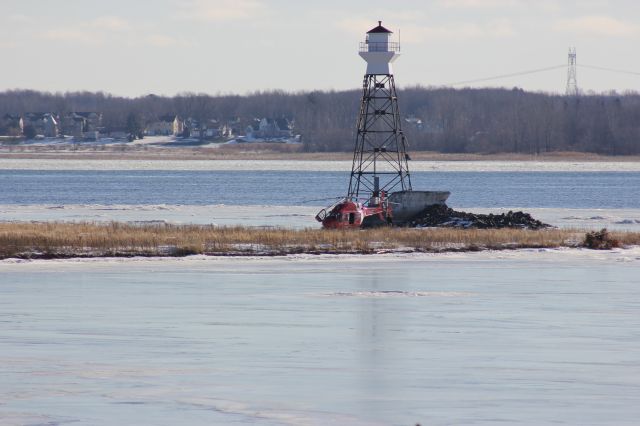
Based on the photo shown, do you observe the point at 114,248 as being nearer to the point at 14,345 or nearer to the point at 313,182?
the point at 14,345

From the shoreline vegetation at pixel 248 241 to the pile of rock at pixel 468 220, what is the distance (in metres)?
5.03

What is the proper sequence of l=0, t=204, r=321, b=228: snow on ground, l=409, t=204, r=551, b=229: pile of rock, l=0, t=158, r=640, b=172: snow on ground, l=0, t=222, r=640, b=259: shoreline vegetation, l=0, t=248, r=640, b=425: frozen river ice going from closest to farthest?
l=0, t=248, r=640, b=425: frozen river ice → l=0, t=222, r=640, b=259: shoreline vegetation → l=409, t=204, r=551, b=229: pile of rock → l=0, t=204, r=321, b=228: snow on ground → l=0, t=158, r=640, b=172: snow on ground

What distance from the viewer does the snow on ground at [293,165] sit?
151m

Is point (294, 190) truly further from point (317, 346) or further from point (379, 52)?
point (317, 346)

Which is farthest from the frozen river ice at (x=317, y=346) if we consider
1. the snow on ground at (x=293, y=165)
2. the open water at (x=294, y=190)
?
the snow on ground at (x=293, y=165)

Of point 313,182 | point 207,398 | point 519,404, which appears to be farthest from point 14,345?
point 313,182

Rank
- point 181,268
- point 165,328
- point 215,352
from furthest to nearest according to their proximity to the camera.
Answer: point 181,268, point 165,328, point 215,352

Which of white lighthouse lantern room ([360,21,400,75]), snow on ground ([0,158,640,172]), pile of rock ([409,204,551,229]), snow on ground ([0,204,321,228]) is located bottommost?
snow on ground ([0,158,640,172])

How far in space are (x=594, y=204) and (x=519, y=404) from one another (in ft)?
206

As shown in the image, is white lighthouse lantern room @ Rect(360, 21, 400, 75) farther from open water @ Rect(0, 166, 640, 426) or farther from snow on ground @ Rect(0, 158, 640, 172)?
snow on ground @ Rect(0, 158, 640, 172)

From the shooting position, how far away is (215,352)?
17781 mm

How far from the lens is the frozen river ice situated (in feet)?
46.0

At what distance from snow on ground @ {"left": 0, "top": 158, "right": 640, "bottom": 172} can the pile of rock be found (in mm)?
89803

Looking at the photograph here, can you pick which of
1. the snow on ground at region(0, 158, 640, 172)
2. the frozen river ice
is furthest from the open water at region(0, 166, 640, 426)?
the snow on ground at region(0, 158, 640, 172)
